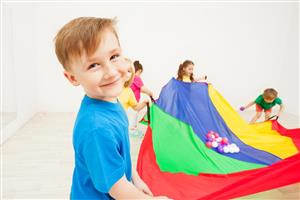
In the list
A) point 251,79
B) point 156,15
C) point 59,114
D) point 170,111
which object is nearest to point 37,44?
point 59,114

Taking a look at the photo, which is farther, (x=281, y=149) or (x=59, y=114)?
(x=59, y=114)

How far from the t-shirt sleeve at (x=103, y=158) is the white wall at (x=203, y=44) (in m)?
3.45

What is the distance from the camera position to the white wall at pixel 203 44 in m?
3.97

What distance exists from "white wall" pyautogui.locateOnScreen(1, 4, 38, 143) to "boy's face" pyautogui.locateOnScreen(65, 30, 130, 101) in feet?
8.57

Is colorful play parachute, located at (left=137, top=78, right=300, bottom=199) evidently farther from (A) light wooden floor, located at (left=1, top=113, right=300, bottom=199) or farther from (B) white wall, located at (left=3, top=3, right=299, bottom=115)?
(B) white wall, located at (left=3, top=3, right=299, bottom=115)

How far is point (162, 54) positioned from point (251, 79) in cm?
140

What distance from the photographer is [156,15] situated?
4.04m

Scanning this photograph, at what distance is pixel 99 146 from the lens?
65 centimetres

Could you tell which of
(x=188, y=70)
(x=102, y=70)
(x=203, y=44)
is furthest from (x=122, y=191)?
(x=203, y=44)

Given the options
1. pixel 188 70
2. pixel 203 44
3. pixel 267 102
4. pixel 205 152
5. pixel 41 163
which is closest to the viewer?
pixel 205 152

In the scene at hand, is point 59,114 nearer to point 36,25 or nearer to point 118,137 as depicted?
point 36,25

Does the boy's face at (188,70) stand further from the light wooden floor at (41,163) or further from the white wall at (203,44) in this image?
the light wooden floor at (41,163)

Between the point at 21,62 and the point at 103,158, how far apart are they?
10.7 feet

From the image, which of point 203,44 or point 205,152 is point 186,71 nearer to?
point 203,44
